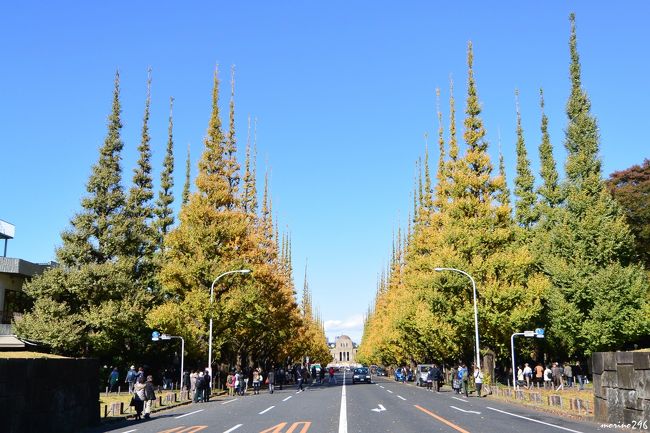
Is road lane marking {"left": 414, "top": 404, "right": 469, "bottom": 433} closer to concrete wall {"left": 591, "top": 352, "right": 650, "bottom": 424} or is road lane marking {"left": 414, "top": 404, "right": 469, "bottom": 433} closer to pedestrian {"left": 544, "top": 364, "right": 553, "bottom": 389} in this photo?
concrete wall {"left": 591, "top": 352, "right": 650, "bottom": 424}

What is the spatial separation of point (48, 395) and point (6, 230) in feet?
108

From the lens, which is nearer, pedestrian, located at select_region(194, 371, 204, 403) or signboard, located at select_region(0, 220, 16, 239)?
pedestrian, located at select_region(194, 371, 204, 403)

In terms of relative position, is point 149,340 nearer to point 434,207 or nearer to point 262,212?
point 262,212

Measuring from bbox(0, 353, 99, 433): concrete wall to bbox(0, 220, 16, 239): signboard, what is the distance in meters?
29.3

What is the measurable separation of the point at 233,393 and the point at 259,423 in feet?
71.3

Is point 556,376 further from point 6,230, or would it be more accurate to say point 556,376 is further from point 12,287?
point 6,230

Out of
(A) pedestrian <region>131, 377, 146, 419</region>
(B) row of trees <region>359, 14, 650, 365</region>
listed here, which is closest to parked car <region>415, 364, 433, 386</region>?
(B) row of trees <region>359, 14, 650, 365</region>

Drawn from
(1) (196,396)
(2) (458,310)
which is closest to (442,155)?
(2) (458,310)

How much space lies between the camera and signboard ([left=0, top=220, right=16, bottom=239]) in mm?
43625

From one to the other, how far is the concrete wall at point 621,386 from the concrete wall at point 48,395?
15.4 m

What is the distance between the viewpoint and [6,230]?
4394 centimetres

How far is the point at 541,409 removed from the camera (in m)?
23.1

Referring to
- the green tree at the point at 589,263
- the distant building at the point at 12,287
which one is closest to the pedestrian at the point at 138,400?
the distant building at the point at 12,287

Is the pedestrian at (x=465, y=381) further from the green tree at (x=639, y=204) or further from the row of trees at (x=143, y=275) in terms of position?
the green tree at (x=639, y=204)
